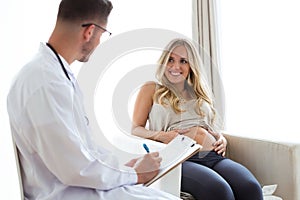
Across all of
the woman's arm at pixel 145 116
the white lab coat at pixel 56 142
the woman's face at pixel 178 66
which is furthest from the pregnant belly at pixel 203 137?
the white lab coat at pixel 56 142

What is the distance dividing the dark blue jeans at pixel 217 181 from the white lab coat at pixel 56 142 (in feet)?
1.76

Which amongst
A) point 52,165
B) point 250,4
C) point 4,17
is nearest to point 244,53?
point 250,4

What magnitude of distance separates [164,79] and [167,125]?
283mm

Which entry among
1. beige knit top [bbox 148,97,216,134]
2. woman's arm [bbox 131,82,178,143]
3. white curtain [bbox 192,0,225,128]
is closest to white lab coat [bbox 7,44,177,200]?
woman's arm [bbox 131,82,178,143]

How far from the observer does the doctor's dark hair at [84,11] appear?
104cm

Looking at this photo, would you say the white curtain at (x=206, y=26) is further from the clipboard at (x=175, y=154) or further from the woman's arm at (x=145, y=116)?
the clipboard at (x=175, y=154)

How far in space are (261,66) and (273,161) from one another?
2.47 ft

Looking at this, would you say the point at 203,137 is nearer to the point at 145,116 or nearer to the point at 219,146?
the point at 219,146

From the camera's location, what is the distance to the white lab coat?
3.09ft

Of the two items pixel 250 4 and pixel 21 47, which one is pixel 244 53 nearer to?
pixel 250 4

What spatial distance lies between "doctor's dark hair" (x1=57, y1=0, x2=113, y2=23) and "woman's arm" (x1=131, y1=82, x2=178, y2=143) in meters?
0.38

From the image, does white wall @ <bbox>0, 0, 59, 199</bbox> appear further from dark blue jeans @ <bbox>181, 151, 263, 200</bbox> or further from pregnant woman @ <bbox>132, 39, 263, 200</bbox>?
dark blue jeans @ <bbox>181, 151, 263, 200</bbox>

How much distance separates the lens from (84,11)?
1039mm

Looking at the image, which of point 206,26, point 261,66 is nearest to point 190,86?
point 261,66
